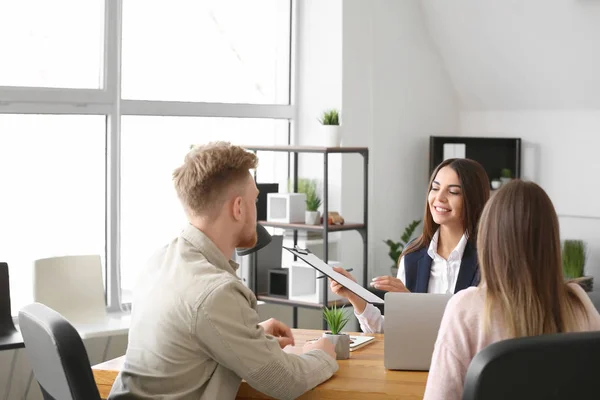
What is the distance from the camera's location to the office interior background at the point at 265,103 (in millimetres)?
5031

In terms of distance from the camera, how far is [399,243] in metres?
6.23

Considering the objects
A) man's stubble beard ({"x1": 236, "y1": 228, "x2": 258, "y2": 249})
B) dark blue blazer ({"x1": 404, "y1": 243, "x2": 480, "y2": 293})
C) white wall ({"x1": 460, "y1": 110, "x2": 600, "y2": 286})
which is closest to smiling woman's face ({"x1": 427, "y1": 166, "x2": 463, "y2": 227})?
dark blue blazer ({"x1": 404, "y1": 243, "x2": 480, "y2": 293})

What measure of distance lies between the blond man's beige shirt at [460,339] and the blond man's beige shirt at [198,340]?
0.51 metres

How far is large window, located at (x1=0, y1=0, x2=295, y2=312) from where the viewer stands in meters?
4.96

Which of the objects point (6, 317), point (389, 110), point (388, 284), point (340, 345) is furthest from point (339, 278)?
point (389, 110)

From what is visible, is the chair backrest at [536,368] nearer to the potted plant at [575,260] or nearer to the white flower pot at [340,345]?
the white flower pot at [340,345]

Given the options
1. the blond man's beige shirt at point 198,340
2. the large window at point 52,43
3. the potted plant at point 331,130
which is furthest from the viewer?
the potted plant at point 331,130

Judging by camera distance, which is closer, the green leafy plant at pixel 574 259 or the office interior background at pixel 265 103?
the office interior background at pixel 265 103

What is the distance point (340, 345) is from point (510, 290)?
0.97m

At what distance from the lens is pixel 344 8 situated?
597 cm

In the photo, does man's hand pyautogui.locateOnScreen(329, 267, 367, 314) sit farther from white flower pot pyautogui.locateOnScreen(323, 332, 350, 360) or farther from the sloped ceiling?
the sloped ceiling

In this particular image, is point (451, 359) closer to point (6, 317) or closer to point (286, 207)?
point (6, 317)

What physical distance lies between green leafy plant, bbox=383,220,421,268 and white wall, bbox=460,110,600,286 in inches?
35.6

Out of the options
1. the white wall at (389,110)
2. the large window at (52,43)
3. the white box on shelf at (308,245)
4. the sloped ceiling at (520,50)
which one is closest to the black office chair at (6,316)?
the large window at (52,43)
